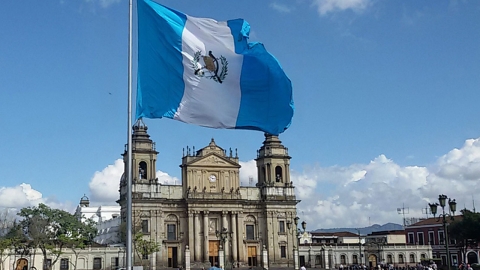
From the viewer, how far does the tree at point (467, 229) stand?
229 ft

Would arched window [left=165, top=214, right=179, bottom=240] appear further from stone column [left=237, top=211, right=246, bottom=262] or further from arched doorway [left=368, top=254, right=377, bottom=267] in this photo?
arched doorway [left=368, top=254, right=377, bottom=267]

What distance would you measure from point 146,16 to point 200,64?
173cm

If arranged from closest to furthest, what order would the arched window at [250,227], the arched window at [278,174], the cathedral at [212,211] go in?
the cathedral at [212,211]
the arched window at [250,227]
the arched window at [278,174]

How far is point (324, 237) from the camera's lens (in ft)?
323

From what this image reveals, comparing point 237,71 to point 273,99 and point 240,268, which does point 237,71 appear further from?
point 240,268

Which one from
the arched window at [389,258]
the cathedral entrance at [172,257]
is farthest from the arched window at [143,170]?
the arched window at [389,258]

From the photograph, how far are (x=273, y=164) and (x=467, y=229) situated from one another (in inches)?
945

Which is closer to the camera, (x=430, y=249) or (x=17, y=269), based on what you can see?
(x=17, y=269)

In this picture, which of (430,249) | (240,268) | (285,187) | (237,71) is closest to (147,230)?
(240,268)

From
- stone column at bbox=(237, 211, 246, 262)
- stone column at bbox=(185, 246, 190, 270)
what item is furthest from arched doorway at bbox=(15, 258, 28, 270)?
stone column at bbox=(237, 211, 246, 262)

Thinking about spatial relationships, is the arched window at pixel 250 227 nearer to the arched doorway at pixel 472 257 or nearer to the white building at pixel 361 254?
the white building at pixel 361 254

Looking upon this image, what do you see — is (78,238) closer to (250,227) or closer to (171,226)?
(171,226)

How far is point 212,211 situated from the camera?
7175 cm

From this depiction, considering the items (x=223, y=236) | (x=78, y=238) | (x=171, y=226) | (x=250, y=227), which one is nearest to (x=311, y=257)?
(x=250, y=227)
